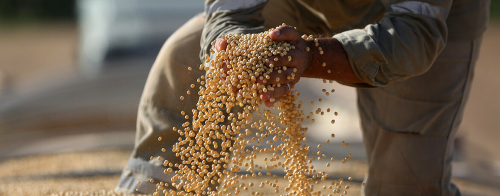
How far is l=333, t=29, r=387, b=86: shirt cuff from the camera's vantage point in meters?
1.17

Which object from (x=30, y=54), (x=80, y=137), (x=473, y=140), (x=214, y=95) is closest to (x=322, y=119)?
(x=473, y=140)

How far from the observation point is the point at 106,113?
13.4 feet

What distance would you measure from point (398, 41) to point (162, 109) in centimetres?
79

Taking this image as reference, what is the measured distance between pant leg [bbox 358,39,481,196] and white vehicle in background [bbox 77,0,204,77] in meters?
4.11

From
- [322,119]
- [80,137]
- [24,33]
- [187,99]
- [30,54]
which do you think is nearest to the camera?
[187,99]

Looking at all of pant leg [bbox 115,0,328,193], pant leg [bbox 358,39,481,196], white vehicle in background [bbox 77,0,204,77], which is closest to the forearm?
pant leg [bbox 115,0,328,193]

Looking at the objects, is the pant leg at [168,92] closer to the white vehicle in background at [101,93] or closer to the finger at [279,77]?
the finger at [279,77]

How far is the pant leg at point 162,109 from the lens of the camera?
61.5 inches

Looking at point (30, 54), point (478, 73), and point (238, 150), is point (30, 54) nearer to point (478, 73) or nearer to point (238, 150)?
point (478, 73)

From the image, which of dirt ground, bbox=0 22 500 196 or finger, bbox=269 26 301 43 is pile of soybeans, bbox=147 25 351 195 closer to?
finger, bbox=269 26 301 43

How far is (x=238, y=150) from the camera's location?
4.33ft

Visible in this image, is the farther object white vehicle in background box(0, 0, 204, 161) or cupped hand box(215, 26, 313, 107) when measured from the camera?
white vehicle in background box(0, 0, 204, 161)

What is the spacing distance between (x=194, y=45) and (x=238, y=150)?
1.46 feet

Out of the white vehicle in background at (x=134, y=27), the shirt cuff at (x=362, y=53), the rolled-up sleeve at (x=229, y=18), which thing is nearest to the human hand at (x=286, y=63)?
the shirt cuff at (x=362, y=53)
